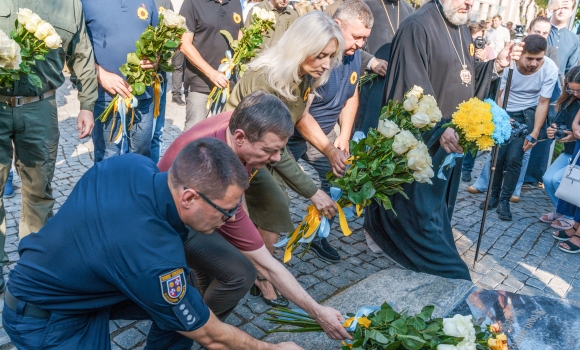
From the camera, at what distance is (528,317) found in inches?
118

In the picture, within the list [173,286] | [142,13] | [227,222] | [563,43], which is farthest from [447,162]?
[563,43]

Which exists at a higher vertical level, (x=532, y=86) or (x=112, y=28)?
(x=112, y=28)

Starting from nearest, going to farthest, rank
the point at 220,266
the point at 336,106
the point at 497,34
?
the point at 220,266 < the point at 336,106 < the point at 497,34

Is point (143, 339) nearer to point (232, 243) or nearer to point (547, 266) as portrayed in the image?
point (232, 243)

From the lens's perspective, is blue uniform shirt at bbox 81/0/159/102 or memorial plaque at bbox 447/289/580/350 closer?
memorial plaque at bbox 447/289/580/350

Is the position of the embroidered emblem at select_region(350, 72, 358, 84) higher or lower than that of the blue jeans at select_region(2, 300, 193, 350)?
higher

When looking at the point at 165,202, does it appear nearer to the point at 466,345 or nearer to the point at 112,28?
the point at 466,345

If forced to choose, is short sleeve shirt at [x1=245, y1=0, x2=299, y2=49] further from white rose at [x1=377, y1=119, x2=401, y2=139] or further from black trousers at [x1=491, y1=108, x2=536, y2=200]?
black trousers at [x1=491, y1=108, x2=536, y2=200]

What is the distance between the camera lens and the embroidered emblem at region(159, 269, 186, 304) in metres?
1.91

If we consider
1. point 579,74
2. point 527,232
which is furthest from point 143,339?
point 579,74

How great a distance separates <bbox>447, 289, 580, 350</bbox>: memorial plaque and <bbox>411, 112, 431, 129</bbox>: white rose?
114cm

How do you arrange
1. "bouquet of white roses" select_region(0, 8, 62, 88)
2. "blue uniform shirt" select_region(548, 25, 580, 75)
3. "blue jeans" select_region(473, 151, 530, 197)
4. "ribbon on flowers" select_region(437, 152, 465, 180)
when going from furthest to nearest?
"blue uniform shirt" select_region(548, 25, 580, 75)
"blue jeans" select_region(473, 151, 530, 197)
"ribbon on flowers" select_region(437, 152, 465, 180)
"bouquet of white roses" select_region(0, 8, 62, 88)

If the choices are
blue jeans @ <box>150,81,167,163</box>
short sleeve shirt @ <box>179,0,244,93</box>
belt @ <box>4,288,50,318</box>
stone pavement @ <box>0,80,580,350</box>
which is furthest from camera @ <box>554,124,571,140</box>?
belt @ <box>4,288,50,318</box>

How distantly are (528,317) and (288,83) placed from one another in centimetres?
200
